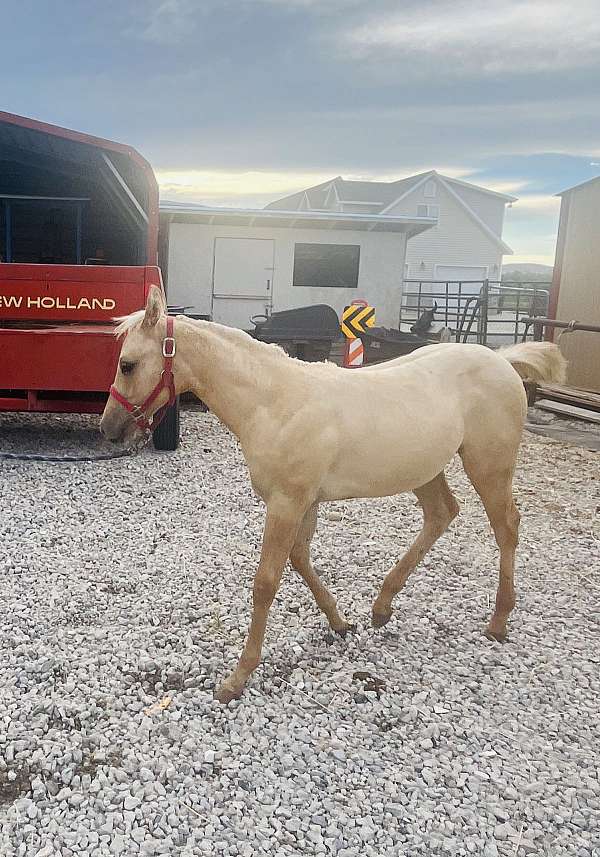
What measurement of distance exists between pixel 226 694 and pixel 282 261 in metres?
14.8

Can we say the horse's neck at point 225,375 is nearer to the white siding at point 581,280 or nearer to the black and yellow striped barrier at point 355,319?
the black and yellow striped barrier at point 355,319

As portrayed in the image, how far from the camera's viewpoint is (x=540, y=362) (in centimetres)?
363

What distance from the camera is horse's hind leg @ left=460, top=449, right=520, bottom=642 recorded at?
128 inches

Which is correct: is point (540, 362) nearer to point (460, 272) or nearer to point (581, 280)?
point (581, 280)

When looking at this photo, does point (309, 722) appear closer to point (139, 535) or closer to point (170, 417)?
point (139, 535)

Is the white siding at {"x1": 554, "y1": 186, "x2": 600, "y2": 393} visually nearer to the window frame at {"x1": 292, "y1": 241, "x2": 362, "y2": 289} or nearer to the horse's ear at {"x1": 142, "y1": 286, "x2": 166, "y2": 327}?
the window frame at {"x1": 292, "y1": 241, "x2": 362, "y2": 289}

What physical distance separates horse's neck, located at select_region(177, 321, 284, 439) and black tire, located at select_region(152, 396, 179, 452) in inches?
157

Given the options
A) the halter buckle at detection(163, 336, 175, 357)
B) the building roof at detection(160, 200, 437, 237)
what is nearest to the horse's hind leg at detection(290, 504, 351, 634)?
the halter buckle at detection(163, 336, 175, 357)

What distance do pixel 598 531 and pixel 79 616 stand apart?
3684 millimetres

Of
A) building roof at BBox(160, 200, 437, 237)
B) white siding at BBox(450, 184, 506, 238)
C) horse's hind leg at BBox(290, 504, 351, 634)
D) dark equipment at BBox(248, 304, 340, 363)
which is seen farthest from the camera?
white siding at BBox(450, 184, 506, 238)

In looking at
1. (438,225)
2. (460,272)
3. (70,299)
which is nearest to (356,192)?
(438,225)

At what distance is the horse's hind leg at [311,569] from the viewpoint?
10.3 ft

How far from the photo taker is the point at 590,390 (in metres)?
10.0

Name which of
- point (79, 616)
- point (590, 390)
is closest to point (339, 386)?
point (79, 616)
